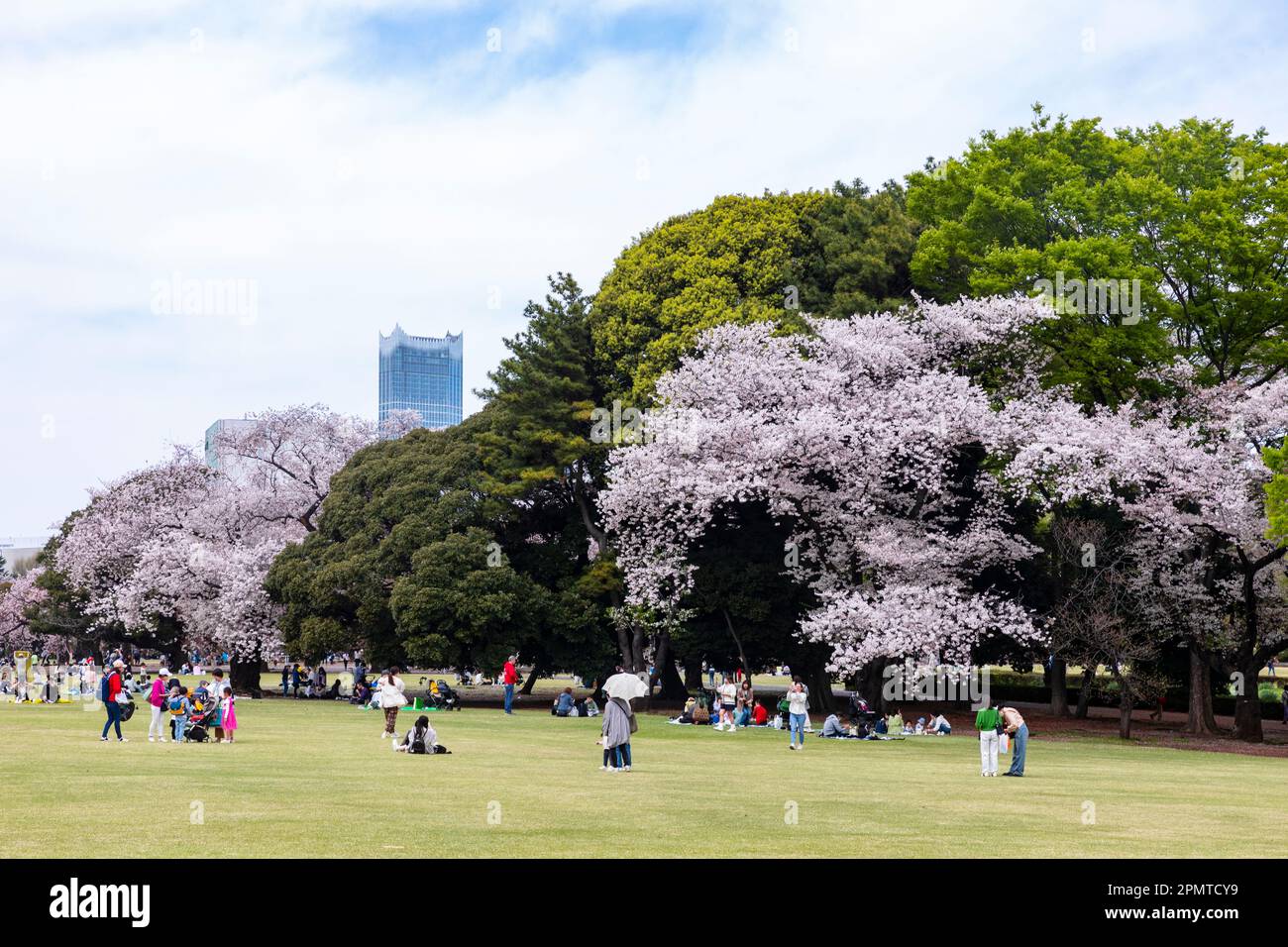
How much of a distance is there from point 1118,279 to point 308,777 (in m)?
29.2

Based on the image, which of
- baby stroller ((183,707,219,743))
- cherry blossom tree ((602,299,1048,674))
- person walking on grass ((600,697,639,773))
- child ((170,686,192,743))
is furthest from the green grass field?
cherry blossom tree ((602,299,1048,674))

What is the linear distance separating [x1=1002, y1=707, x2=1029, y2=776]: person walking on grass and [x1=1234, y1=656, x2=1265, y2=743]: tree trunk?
729 inches

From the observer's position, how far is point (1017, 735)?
25.3 metres

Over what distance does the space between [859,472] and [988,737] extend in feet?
57.3

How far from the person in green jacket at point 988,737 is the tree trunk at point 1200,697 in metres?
19.1

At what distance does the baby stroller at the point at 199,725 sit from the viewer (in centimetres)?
2956

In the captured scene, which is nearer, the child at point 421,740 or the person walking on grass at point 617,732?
the person walking on grass at point 617,732

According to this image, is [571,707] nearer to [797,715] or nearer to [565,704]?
[565,704]

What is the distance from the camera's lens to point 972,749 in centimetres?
3381

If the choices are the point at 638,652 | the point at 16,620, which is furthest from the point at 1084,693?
the point at 16,620

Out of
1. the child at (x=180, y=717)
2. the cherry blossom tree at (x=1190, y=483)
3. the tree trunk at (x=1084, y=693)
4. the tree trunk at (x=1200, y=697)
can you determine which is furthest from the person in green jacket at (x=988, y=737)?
the tree trunk at (x=1200, y=697)

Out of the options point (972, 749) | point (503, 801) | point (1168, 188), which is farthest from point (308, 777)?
point (1168, 188)

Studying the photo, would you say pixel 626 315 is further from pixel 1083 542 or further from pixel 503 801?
pixel 503 801

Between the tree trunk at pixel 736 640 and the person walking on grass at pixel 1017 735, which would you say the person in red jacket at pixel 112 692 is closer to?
the person walking on grass at pixel 1017 735
